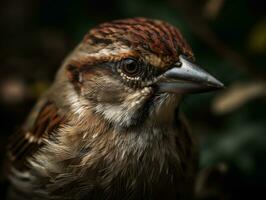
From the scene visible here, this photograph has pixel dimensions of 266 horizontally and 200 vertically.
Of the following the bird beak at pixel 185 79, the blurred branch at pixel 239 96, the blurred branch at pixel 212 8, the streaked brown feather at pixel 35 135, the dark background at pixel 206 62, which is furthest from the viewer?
the blurred branch at pixel 212 8

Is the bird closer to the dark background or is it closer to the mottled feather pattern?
the mottled feather pattern

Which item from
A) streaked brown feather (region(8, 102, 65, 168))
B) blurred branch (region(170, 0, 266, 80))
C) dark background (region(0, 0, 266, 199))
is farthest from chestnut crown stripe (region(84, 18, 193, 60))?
blurred branch (region(170, 0, 266, 80))

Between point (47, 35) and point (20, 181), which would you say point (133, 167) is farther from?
point (47, 35)

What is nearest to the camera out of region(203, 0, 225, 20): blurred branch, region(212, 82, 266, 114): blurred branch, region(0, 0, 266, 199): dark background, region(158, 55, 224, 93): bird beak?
region(158, 55, 224, 93): bird beak

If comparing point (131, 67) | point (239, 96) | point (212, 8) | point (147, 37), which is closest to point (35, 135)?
point (131, 67)

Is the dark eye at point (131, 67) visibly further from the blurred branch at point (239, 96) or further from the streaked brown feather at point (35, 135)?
the blurred branch at point (239, 96)

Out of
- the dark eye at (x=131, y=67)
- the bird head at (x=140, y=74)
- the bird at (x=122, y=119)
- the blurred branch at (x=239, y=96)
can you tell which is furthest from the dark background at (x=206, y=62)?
the dark eye at (x=131, y=67)

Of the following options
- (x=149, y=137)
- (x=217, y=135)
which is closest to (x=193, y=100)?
(x=217, y=135)

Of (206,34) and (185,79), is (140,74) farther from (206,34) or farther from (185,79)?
(206,34)
